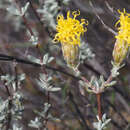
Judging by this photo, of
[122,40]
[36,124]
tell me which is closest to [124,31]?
[122,40]

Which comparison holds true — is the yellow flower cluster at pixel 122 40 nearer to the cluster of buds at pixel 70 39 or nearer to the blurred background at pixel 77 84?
the cluster of buds at pixel 70 39

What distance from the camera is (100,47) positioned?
2453 millimetres

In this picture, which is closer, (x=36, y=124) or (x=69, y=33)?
(x=69, y=33)

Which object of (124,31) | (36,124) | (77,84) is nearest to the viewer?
(124,31)

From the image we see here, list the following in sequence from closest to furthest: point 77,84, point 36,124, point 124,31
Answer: point 124,31 < point 36,124 < point 77,84

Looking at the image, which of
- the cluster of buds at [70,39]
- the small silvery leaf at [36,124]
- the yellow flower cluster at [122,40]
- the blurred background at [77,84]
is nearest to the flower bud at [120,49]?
the yellow flower cluster at [122,40]

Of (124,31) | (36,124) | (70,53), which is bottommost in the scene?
(36,124)

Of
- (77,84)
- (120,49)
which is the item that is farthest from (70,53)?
(77,84)

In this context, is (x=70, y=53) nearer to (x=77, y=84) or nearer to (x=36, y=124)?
(x=36, y=124)

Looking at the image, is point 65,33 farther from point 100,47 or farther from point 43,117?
point 100,47

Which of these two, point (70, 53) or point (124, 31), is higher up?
point (124, 31)

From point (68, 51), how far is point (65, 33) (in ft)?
0.31

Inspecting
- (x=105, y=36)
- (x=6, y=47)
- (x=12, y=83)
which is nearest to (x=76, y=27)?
(x=12, y=83)

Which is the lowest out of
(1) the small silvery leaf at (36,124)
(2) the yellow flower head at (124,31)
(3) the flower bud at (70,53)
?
(1) the small silvery leaf at (36,124)
